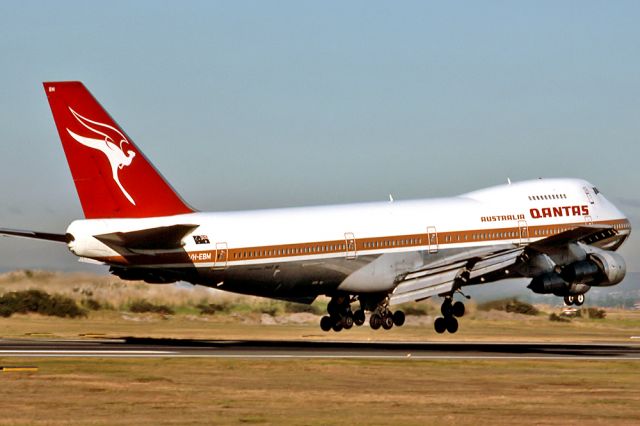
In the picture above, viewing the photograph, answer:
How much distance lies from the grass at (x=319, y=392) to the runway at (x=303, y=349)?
2.56 meters

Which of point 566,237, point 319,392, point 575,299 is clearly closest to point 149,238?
point 319,392

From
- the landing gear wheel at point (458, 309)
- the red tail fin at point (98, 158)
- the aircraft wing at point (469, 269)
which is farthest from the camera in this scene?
the landing gear wheel at point (458, 309)

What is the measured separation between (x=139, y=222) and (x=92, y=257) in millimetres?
2381

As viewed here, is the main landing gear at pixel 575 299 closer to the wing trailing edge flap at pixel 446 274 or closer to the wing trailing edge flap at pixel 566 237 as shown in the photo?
the wing trailing edge flap at pixel 566 237

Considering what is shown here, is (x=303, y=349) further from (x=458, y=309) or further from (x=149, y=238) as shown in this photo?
(x=458, y=309)

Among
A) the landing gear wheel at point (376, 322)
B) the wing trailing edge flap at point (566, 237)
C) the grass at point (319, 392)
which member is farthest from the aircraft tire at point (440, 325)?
the grass at point (319, 392)

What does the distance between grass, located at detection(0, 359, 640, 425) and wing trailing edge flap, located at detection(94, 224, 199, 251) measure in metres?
7.65

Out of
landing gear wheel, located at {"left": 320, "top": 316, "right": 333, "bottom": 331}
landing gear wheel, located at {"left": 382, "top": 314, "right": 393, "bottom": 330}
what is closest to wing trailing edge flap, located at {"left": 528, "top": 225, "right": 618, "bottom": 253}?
landing gear wheel, located at {"left": 382, "top": 314, "right": 393, "bottom": 330}

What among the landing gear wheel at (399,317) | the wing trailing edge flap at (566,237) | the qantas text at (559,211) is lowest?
the landing gear wheel at (399,317)

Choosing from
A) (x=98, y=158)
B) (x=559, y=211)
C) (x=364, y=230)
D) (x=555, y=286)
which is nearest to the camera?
(x=98, y=158)

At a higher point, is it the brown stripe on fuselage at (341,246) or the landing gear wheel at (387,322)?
the brown stripe on fuselage at (341,246)

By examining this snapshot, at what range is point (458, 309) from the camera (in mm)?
56219

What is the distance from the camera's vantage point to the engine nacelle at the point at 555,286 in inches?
2061

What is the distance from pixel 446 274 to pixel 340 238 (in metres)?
5.33
